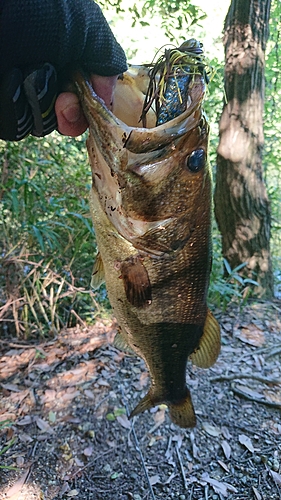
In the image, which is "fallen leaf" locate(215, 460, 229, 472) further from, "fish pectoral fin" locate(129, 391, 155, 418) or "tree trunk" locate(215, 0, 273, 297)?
Result: "tree trunk" locate(215, 0, 273, 297)

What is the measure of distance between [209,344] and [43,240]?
2.23 metres

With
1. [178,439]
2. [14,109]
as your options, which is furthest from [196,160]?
[178,439]

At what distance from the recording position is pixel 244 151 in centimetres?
468

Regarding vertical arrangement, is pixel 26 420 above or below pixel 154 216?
below

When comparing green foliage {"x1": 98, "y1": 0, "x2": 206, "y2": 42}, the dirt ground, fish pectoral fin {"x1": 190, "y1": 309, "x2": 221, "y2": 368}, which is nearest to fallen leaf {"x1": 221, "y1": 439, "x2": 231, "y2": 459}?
the dirt ground

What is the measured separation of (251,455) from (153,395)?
148 centimetres

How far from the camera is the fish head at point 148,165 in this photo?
1.28 m

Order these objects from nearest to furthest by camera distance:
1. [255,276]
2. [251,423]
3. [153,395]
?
[153,395] → [251,423] → [255,276]

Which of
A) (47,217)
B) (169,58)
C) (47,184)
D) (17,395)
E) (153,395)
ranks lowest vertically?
(17,395)

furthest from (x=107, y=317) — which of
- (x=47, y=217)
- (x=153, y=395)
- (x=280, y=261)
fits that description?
(x=280, y=261)

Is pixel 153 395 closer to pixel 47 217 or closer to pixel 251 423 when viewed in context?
pixel 251 423

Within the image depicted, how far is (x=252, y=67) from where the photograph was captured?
4.53 meters

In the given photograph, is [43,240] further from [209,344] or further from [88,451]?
[209,344]

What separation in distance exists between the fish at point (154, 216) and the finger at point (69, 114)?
5 centimetres
